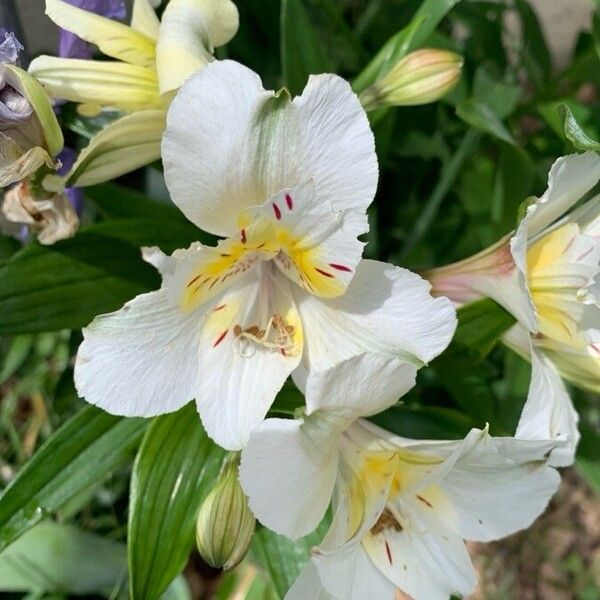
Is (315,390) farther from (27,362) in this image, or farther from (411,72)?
(27,362)

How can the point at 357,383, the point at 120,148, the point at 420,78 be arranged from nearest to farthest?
the point at 357,383, the point at 120,148, the point at 420,78

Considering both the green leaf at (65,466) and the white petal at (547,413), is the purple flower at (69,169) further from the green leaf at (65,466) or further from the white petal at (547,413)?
the white petal at (547,413)

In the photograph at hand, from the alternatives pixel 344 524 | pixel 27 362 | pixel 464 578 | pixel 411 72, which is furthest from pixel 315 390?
pixel 27 362

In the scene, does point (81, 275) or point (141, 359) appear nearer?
point (141, 359)

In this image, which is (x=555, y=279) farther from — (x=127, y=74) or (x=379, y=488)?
(x=127, y=74)

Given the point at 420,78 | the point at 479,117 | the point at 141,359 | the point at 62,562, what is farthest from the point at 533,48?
the point at 62,562

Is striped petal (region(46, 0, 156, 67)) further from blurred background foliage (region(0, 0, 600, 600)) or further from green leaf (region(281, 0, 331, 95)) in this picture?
green leaf (region(281, 0, 331, 95))
